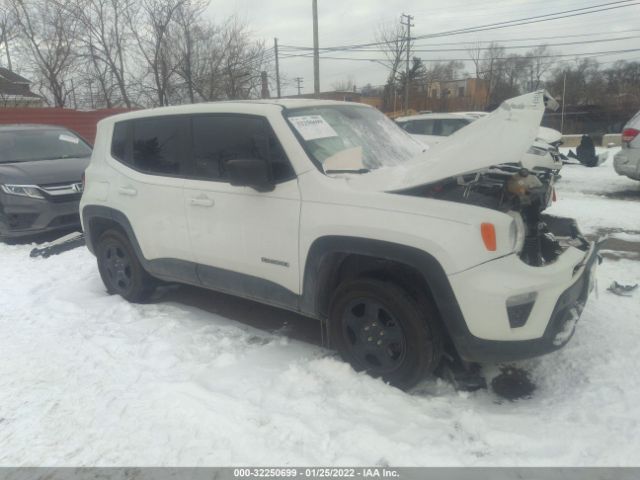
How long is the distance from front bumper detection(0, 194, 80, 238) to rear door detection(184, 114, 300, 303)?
4.13m

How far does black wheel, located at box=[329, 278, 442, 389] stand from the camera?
2941 mm

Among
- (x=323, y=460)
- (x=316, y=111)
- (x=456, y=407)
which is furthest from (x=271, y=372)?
(x=316, y=111)

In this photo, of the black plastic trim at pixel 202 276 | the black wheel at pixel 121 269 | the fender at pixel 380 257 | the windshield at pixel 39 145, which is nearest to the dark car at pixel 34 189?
the windshield at pixel 39 145

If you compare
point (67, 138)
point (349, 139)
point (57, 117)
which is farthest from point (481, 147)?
point (57, 117)

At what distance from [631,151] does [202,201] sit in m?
8.74

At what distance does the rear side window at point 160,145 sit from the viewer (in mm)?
4125

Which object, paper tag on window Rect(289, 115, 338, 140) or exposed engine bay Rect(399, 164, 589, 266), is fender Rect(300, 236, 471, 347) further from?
paper tag on window Rect(289, 115, 338, 140)

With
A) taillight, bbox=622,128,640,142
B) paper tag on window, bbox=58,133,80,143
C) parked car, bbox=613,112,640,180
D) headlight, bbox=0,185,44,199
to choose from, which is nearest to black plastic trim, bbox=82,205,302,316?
headlight, bbox=0,185,44,199

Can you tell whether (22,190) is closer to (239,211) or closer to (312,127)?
(239,211)

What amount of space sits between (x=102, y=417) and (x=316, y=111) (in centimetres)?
257

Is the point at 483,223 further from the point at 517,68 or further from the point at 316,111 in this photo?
the point at 517,68

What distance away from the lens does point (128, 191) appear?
14.7ft

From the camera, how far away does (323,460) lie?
2521 millimetres

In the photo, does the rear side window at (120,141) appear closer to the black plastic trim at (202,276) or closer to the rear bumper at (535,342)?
the black plastic trim at (202,276)
